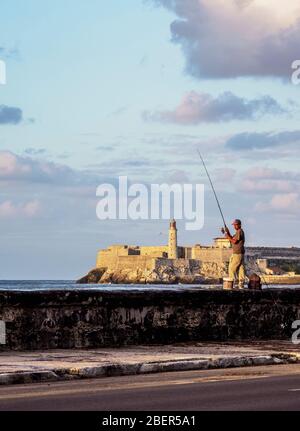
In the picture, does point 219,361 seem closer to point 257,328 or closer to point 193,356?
point 193,356

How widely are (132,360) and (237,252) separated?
5551mm

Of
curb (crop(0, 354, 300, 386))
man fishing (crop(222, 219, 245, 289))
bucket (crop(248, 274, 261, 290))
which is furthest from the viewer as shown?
bucket (crop(248, 274, 261, 290))

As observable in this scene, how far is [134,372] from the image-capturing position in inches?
624

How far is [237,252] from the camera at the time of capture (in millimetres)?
21547

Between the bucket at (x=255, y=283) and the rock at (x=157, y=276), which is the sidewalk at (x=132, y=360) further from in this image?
the rock at (x=157, y=276)

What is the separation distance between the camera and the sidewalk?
1506 cm

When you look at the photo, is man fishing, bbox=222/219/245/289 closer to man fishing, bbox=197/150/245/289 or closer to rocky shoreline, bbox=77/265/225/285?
man fishing, bbox=197/150/245/289

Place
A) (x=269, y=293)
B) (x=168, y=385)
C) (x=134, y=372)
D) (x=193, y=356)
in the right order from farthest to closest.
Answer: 1. (x=269, y=293)
2. (x=193, y=356)
3. (x=134, y=372)
4. (x=168, y=385)

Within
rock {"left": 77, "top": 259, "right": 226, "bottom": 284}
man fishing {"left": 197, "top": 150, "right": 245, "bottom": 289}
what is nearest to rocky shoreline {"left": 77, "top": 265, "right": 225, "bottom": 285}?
rock {"left": 77, "top": 259, "right": 226, "bottom": 284}

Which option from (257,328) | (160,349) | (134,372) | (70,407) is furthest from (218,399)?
(257,328)

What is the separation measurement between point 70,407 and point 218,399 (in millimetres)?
1710

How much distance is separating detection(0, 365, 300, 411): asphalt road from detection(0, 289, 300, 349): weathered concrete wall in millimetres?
3278

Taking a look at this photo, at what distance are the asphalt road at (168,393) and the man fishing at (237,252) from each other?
18.1 ft

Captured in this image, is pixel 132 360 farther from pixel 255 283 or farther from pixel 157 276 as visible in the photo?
pixel 157 276
